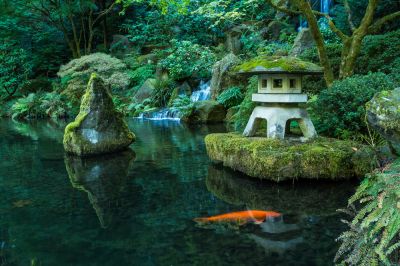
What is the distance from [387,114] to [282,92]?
16.0 ft

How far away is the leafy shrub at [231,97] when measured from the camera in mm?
17000

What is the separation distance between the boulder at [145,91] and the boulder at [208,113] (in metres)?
5.30

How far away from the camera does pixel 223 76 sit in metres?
18.4

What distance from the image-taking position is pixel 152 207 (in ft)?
19.4

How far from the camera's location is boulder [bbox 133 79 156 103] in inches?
875

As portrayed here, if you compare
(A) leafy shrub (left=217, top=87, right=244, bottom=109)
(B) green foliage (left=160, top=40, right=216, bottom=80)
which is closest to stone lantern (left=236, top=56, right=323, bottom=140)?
(A) leafy shrub (left=217, top=87, right=244, bottom=109)

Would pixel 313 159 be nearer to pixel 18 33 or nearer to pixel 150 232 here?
pixel 150 232

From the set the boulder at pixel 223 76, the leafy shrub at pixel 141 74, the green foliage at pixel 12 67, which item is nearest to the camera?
the boulder at pixel 223 76

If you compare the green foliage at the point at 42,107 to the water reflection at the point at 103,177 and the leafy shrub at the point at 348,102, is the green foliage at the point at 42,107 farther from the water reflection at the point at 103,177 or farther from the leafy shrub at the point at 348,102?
the leafy shrub at the point at 348,102

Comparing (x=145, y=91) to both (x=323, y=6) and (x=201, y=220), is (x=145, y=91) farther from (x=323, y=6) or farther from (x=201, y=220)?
(x=201, y=220)

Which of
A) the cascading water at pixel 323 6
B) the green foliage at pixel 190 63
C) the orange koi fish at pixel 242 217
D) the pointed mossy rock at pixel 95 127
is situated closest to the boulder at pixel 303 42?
the cascading water at pixel 323 6

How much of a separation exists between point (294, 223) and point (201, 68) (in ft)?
54.5

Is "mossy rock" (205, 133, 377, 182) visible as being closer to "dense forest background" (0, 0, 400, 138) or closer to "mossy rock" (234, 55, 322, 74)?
"mossy rock" (234, 55, 322, 74)

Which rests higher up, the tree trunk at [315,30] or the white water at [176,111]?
the tree trunk at [315,30]
